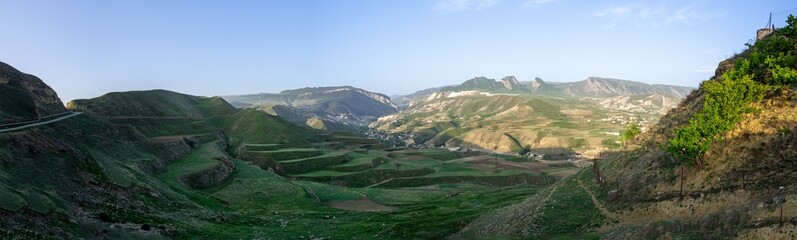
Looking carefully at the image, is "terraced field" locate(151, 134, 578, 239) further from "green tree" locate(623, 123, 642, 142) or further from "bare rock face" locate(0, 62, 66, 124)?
"bare rock face" locate(0, 62, 66, 124)

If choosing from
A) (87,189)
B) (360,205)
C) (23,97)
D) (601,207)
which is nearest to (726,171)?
(601,207)

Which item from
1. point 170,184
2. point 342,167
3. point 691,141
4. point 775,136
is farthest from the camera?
point 342,167

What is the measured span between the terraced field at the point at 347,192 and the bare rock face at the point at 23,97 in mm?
31843

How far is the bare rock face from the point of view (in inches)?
4013

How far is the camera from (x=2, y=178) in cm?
4975

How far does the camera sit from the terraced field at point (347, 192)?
68500 mm

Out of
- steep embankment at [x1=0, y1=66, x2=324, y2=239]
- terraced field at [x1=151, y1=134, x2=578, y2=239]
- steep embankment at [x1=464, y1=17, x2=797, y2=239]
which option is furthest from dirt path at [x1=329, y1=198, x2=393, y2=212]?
steep embankment at [x1=464, y1=17, x2=797, y2=239]

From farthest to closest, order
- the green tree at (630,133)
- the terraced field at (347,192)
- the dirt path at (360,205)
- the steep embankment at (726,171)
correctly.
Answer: the dirt path at (360,205) < the terraced field at (347,192) < the green tree at (630,133) < the steep embankment at (726,171)

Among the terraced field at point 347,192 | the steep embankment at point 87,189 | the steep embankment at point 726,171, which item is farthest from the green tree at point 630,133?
the steep embankment at point 87,189

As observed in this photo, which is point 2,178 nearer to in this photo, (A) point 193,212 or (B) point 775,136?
(A) point 193,212

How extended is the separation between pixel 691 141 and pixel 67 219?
62.1 m

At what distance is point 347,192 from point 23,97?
258 feet

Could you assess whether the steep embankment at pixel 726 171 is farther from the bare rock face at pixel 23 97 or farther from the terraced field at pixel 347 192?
the bare rock face at pixel 23 97

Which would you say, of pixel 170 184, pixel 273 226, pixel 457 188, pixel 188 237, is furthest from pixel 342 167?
pixel 188 237
